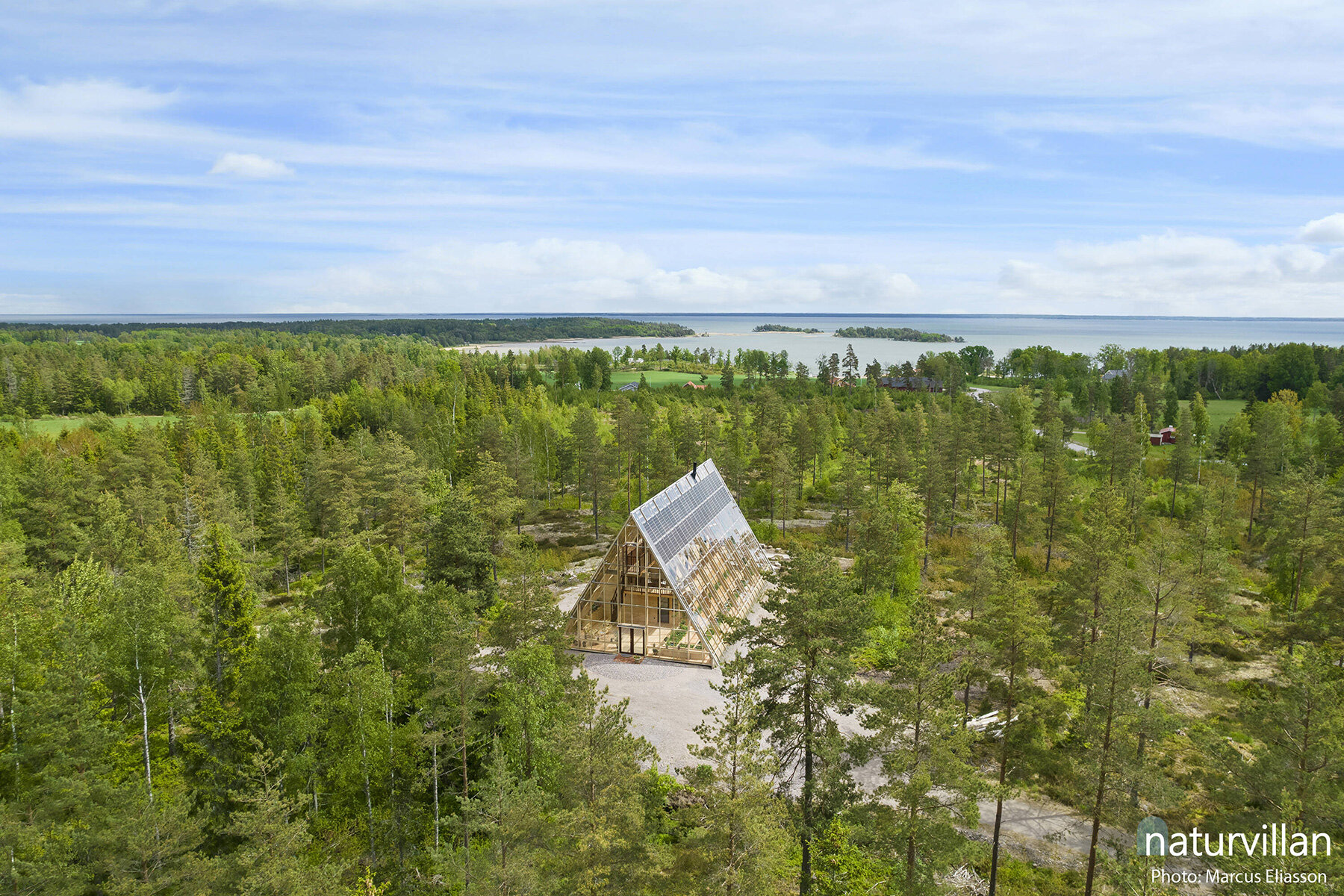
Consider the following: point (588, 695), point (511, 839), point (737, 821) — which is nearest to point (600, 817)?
point (511, 839)

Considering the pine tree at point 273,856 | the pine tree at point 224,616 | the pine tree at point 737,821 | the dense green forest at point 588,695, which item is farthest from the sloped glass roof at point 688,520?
the pine tree at point 273,856

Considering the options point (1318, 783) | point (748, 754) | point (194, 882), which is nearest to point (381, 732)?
point (194, 882)

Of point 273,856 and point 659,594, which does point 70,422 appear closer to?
point 659,594

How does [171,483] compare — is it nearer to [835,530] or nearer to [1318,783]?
[835,530]

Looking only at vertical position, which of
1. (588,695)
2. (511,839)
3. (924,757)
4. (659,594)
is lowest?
(659,594)

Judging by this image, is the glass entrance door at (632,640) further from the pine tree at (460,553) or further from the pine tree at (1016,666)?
the pine tree at (1016,666)

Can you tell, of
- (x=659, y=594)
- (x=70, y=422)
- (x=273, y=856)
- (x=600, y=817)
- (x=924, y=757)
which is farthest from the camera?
(x=70, y=422)

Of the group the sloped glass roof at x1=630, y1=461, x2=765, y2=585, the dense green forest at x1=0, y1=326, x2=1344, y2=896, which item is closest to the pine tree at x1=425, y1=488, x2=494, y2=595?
the dense green forest at x1=0, y1=326, x2=1344, y2=896
